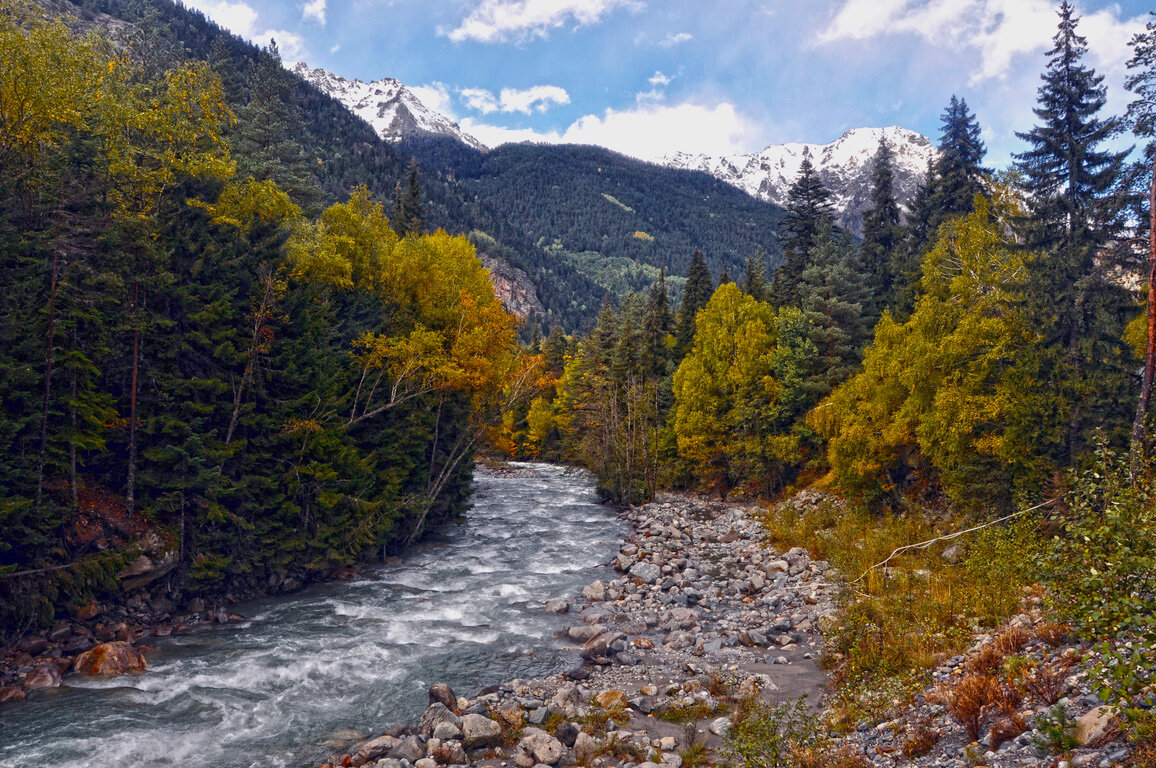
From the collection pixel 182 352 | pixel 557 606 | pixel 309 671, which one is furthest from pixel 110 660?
pixel 557 606

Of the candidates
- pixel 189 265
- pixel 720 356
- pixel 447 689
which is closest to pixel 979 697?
pixel 447 689

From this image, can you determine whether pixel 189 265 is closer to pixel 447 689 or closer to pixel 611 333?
pixel 447 689

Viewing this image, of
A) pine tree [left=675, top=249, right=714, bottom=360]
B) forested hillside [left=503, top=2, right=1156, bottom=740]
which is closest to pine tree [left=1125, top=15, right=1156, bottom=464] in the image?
forested hillside [left=503, top=2, right=1156, bottom=740]

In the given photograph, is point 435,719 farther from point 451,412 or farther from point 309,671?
point 451,412

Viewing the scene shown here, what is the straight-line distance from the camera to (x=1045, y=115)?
2378cm

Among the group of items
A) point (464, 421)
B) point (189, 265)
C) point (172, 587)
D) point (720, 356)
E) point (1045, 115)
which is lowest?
point (172, 587)

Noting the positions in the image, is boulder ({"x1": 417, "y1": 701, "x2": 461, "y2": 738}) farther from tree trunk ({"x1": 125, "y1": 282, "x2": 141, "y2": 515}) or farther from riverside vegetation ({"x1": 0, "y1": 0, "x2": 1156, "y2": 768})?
tree trunk ({"x1": 125, "y1": 282, "x2": 141, "y2": 515})

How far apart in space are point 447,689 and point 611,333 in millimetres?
43635

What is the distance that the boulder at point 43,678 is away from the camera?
1215 centimetres

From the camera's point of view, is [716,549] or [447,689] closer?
[447,689]

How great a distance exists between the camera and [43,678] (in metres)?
12.3

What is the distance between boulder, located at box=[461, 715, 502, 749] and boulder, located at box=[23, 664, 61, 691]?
9.00 meters

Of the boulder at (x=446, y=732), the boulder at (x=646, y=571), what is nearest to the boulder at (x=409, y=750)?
the boulder at (x=446, y=732)

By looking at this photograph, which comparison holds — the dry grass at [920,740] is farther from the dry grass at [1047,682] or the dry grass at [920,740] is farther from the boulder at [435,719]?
the boulder at [435,719]
